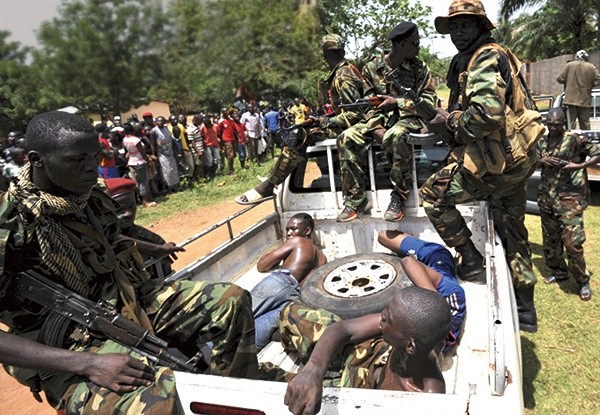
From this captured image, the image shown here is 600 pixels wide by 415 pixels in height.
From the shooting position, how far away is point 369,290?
3150 millimetres

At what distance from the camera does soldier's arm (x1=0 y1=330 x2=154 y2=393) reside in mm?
1741

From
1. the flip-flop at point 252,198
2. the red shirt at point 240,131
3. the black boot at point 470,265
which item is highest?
the flip-flop at point 252,198

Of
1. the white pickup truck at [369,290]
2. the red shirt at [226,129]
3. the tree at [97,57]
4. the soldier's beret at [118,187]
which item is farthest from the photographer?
the tree at [97,57]

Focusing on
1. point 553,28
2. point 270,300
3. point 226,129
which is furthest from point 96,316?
point 553,28

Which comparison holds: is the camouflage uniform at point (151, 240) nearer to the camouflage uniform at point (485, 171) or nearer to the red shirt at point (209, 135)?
the camouflage uniform at point (485, 171)

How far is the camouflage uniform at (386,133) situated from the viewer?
389 centimetres

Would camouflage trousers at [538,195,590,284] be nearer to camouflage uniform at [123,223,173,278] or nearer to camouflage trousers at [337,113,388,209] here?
camouflage trousers at [337,113,388,209]

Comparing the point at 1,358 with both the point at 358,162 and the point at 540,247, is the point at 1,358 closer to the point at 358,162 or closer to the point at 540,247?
the point at 358,162

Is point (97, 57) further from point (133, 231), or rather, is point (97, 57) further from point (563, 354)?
A: point (563, 354)

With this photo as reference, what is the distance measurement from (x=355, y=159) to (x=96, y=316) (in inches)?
105

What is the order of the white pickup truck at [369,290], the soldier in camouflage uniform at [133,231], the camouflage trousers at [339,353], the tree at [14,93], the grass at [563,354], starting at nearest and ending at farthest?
the white pickup truck at [369,290] → the camouflage trousers at [339,353] → the soldier in camouflage uniform at [133,231] → the grass at [563,354] → the tree at [14,93]

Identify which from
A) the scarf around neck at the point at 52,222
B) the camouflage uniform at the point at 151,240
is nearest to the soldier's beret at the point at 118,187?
the camouflage uniform at the point at 151,240

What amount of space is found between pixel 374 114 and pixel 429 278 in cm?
188

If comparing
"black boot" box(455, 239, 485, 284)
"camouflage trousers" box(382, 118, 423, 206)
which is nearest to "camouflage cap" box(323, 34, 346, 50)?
"camouflage trousers" box(382, 118, 423, 206)
